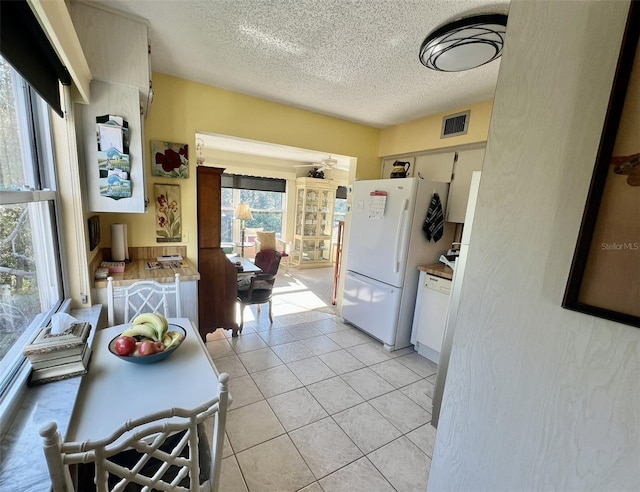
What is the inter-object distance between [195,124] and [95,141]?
3.15 feet

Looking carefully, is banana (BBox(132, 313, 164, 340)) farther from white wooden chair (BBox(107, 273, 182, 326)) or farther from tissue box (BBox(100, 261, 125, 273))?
tissue box (BBox(100, 261, 125, 273))

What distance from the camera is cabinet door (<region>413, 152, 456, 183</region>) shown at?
9.46 ft

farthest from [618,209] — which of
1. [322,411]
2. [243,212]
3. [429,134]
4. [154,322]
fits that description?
[243,212]

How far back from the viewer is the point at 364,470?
1.57 meters

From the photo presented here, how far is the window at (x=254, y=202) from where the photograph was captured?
569 cm

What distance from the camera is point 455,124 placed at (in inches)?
106

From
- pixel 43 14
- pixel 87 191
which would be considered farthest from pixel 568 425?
pixel 87 191

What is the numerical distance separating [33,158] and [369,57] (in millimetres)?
2058

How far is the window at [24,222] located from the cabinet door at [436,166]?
3146mm

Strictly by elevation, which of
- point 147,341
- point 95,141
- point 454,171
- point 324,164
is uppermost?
point 324,164

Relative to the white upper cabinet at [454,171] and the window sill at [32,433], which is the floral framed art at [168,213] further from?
the white upper cabinet at [454,171]

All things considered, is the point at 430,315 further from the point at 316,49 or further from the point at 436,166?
the point at 316,49

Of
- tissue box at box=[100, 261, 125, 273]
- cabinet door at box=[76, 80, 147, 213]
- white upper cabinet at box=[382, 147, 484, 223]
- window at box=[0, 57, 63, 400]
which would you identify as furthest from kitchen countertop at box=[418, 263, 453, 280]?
window at box=[0, 57, 63, 400]

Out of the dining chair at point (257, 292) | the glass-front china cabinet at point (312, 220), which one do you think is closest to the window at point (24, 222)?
the dining chair at point (257, 292)
